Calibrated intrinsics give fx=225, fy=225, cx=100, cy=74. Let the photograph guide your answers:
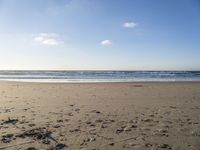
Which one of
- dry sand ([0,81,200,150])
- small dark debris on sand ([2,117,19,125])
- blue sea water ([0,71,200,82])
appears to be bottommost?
blue sea water ([0,71,200,82])

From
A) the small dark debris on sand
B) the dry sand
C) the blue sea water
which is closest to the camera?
the dry sand

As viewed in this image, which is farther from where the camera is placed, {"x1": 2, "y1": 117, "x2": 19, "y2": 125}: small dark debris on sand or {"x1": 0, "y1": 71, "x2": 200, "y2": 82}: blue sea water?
{"x1": 0, "y1": 71, "x2": 200, "y2": 82}: blue sea water

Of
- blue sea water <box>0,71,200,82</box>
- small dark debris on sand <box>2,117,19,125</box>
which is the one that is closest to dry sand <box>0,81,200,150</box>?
small dark debris on sand <box>2,117,19,125</box>

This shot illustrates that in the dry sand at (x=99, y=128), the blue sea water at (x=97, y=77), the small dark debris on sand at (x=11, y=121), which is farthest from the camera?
the blue sea water at (x=97, y=77)

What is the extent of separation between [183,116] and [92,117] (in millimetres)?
2646

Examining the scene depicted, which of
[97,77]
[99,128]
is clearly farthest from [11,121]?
[97,77]

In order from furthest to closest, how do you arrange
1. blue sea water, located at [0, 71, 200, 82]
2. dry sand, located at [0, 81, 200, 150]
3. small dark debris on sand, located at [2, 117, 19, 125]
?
blue sea water, located at [0, 71, 200, 82]
small dark debris on sand, located at [2, 117, 19, 125]
dry sand, located at [0, 81, 200, 150]

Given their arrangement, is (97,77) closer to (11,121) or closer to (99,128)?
(11,121)

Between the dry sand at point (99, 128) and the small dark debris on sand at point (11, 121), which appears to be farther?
the small dark debris on sand at point (11, 121)

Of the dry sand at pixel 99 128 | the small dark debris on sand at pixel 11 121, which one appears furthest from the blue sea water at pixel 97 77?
the small dark debris on sand at pixel 11 121

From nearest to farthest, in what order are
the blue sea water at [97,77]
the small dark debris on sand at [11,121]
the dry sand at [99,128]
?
the dry sand at [99,128], the small dark debris on sand at [11,121], the blue sea water at [97,77]

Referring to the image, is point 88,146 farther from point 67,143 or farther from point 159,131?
point 159,131

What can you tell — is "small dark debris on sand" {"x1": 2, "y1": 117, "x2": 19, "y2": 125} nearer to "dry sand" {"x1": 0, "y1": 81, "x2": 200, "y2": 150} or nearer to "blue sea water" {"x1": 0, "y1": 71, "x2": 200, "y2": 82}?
"dry sand" {"x1": 0, "y1": 81, "x2": 200, "y2": 150}

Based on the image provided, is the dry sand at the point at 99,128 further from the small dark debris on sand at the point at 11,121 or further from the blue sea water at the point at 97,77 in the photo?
the blue sea water at the point at 97,77
